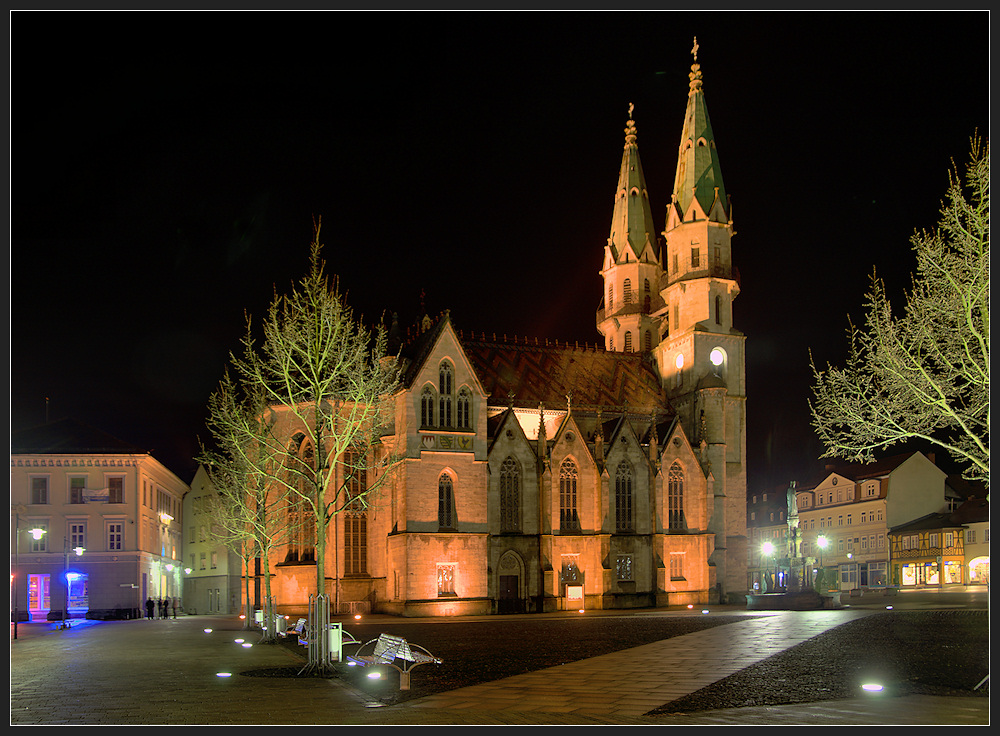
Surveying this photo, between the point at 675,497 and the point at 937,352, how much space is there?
144ft

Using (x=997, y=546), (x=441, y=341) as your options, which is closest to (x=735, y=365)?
(x=441, y=341)

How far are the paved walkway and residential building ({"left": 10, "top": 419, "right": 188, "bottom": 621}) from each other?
34913 millimetres

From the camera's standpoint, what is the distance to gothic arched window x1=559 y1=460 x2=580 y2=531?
61825mm

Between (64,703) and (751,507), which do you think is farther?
(751,507)

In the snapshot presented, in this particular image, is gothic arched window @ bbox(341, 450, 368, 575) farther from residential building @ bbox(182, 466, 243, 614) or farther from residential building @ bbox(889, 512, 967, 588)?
residential building @ bbox(889, 512, 967, 588)

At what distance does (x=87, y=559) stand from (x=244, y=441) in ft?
95.4

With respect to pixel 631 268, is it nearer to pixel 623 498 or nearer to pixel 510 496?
pixel 623 498

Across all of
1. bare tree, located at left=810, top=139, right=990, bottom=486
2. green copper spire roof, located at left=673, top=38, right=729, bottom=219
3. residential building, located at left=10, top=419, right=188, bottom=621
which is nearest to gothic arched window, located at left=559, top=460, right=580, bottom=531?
green copper spire roof, located at left=673, top=38, right=729, bottom=219

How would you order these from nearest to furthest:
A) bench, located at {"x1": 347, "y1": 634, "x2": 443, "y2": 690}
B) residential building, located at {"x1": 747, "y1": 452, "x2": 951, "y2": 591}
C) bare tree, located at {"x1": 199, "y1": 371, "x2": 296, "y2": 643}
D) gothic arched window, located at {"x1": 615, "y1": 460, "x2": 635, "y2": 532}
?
1. bench, located at {"x1": 347, "y1": 634, "x2": 443, "y2": 690}
2. bare tree, located at {"x1": 199, "y1": 371, "x2": 296, "y2": 643}
3. gothic arched window, located at {"x1": 615, "y1": 460, "x2": 635, "y2": 532}
4. residential building, located at {"x1": 747, "y1": 452, "x2": 951, "y2": 591}

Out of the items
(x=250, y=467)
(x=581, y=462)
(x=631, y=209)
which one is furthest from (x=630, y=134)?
(x=250, y=467)

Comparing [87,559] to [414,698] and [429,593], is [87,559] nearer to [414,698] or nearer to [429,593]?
[429,593]

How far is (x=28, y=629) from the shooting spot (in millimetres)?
46656

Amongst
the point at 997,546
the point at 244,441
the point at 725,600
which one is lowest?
the point at 725,600

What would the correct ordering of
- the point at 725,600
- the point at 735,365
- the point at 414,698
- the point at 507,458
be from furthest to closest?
1. the point at 735,365
2. the point at 725,600
3. the point at 507,458
4. the point at 414,698
